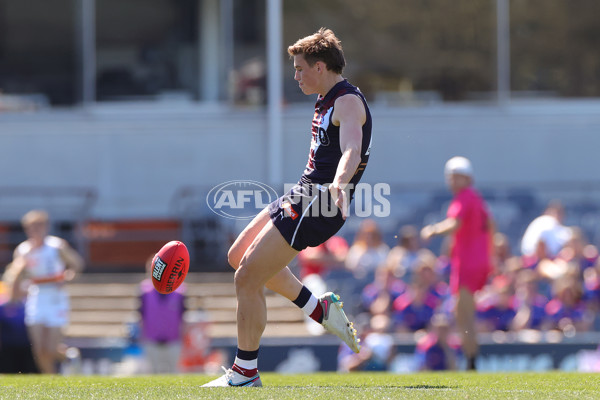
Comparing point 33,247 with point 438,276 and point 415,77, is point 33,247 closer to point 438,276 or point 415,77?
point 438,276

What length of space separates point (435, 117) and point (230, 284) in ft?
14.0

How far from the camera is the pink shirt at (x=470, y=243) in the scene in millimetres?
9164

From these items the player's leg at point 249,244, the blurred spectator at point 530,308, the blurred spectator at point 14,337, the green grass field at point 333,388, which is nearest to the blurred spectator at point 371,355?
the blurred spectator at point 530,308

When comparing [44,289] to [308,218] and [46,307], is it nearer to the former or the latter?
[46,307]

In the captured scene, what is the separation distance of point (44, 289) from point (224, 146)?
5.74 m

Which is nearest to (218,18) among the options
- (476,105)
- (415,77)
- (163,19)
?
(163,19)

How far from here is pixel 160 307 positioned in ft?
33.4

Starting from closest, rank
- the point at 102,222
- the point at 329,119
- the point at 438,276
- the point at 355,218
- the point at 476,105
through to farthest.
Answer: the point at 329,119 < the point at 438,276 < the point at 355,218 < the point at 102,222 < the point at 476,105

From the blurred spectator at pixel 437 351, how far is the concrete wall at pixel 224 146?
5.36 m

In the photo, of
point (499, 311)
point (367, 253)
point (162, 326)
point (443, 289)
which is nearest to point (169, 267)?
point (162, 326)

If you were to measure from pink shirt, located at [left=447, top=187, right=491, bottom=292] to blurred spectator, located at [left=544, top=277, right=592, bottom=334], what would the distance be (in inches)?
78.5

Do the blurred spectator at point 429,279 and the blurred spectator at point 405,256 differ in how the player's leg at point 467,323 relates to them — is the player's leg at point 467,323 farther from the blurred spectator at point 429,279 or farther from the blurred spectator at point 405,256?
the blurred spectator at point 405,256

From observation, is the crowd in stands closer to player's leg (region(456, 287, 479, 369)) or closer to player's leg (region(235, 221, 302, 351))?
player's leg (region(456, 287, 479, 369))

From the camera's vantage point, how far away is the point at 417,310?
1073 centimetres
